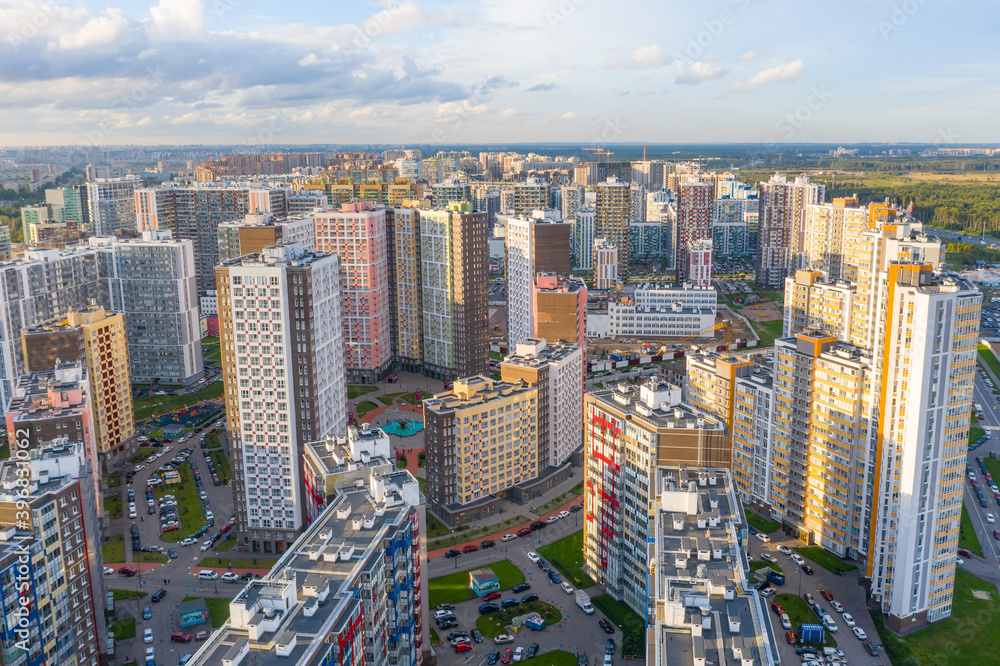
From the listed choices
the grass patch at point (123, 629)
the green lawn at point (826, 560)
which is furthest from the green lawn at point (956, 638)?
the grass patch at point (123, 629)

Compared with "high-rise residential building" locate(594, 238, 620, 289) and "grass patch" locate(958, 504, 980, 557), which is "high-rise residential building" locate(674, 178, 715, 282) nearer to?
"high-rise residential building" locate(594, 238, 620, 289)

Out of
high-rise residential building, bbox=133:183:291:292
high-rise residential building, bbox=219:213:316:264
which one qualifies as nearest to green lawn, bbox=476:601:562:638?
high-rise residential building, bbox=219:213:316:264

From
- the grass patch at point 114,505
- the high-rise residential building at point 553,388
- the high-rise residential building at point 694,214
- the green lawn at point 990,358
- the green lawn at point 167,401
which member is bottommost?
the grass patch at point 114,505

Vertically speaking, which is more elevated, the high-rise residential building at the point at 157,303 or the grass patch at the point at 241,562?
the high-rise residential building at the point at 157,303

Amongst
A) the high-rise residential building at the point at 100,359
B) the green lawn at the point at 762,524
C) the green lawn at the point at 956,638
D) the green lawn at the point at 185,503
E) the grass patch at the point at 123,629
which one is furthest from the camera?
the high-rise residential building at the point at 100,359

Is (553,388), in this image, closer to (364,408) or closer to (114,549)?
(364,408)

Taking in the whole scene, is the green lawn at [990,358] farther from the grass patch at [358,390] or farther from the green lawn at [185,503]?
the green lawn at [185,503]

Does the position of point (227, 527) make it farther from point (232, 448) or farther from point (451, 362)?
point (451, 362)
